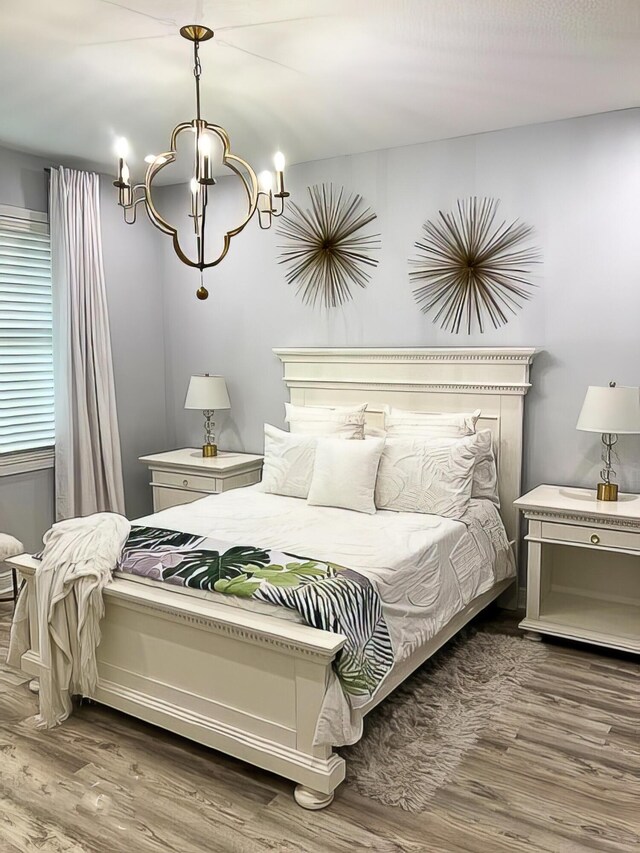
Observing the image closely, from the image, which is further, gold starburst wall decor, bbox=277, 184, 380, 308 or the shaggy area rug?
gold starburst wall decor, bbox=277, 184, 380, 308

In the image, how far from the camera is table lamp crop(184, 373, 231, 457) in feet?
15.9

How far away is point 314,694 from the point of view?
2295mm

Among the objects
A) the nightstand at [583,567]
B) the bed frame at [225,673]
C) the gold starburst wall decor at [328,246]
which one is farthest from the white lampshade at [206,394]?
the nightstand at [583,567]

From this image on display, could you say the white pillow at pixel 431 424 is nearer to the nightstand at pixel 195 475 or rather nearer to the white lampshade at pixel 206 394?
the nightstand at pixel 195 475

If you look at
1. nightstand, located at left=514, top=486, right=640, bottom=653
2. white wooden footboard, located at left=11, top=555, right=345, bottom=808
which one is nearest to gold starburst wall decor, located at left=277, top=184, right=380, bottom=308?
nightstand, located at left=514, top=486, right=640, bottom=653

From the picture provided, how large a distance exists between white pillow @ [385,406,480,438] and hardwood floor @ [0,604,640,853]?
1458 millimetres

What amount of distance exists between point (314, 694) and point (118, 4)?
7.78 feet

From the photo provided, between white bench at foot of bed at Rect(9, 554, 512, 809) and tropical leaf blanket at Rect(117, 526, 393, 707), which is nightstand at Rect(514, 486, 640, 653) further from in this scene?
tropical leaf blanket at Rect(117, 526, 393, 707)

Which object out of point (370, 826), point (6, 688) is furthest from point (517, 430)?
point (6, 688)

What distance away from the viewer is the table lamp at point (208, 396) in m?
4.84

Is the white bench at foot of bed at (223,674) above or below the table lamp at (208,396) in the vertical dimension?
below

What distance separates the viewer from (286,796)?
2383 mm

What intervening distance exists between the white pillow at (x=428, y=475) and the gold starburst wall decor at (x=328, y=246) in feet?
4.03

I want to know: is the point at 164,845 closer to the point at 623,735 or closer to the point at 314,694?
the point at 314,694
